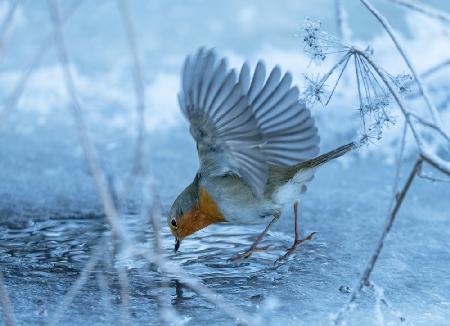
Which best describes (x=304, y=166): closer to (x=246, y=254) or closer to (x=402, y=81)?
(x=246, y=254)

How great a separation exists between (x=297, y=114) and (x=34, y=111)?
8.68 ft

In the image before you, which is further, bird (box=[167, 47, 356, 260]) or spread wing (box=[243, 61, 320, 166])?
spread wing (box=[243, 61, 320, 166])

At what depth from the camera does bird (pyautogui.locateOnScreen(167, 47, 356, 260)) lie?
297cm

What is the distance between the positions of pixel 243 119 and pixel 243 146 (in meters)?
0.16

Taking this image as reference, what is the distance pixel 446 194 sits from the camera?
4.47 meters

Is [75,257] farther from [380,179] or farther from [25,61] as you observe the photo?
[25,61]

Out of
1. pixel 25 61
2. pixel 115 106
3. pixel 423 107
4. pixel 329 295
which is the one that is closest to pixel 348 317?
pixel 329 295

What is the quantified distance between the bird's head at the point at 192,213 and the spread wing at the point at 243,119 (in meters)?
0.14

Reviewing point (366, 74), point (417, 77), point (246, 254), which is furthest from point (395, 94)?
point (246, 254)

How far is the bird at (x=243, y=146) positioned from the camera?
2975 mm

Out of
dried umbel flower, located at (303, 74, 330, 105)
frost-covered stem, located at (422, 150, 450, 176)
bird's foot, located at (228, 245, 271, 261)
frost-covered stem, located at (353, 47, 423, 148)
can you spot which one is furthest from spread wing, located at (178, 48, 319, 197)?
frost-covered stem, located at (422, 150, 450, 176)

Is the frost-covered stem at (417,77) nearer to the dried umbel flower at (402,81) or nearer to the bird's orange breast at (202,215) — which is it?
the dried umbel flower at (402,81)

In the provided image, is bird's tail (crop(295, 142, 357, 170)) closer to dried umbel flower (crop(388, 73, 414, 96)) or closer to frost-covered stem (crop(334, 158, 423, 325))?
dried umbel flower (crop(388, 73, 414, 96))

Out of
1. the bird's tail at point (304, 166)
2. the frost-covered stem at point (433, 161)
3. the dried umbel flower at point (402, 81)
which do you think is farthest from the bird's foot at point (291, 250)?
the frost-covered stem at point (433, 161)
